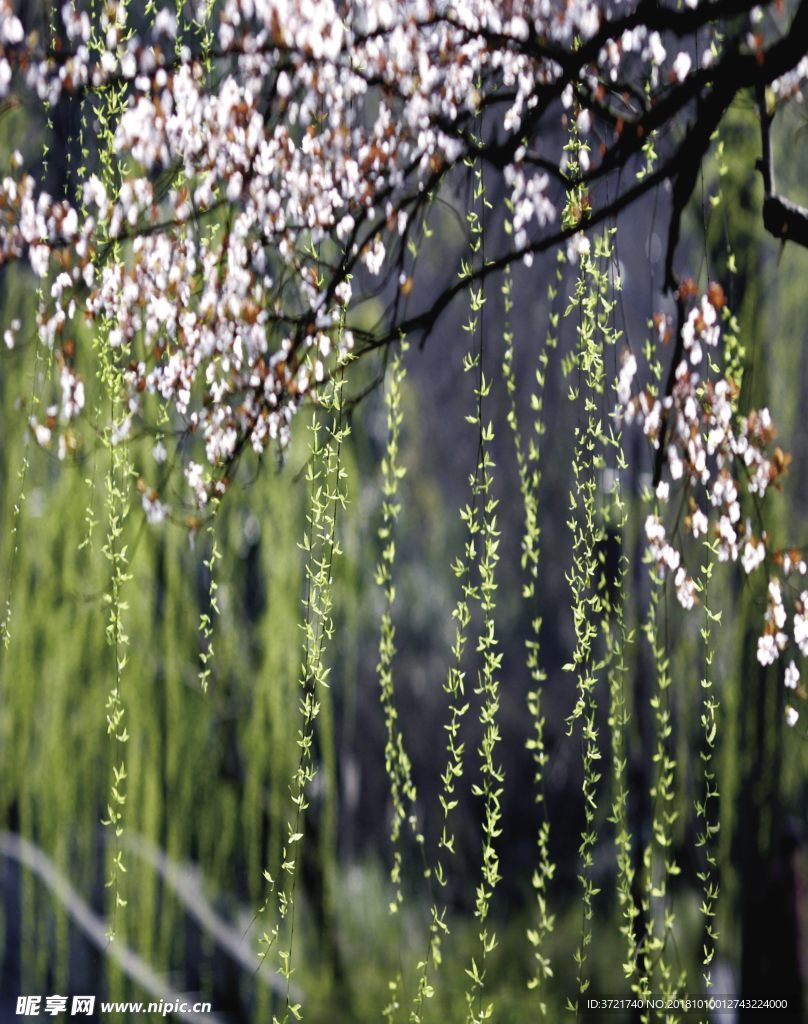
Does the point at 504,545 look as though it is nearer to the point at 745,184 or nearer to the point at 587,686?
the point at 587,686

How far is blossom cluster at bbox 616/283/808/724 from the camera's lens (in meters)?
2.21

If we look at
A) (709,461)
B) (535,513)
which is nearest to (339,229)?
(535,513)

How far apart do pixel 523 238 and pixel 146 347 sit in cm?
82

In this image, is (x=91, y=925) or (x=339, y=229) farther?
(x=91, y=925)

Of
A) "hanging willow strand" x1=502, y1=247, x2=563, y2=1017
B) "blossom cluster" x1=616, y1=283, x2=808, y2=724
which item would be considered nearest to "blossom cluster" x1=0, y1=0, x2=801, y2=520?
"hanging willow strand" x1=502, y1=247, x2=563, y2=1017

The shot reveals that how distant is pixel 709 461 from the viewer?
89.7 inches

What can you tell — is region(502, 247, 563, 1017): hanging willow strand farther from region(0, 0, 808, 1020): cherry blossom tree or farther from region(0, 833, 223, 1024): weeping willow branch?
region(0, 833, 223, 1024): weeping willow branch

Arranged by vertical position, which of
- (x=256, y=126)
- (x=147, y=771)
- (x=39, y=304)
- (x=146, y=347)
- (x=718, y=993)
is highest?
(x=256, y=126)

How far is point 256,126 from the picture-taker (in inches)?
86.3

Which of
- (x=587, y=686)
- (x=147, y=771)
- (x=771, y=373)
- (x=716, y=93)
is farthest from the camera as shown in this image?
(x=771, y=373)

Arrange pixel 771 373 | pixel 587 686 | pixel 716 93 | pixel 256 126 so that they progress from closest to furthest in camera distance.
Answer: pixel 716 93, pixel 587 686, pixel 256 126, pixel 771 373

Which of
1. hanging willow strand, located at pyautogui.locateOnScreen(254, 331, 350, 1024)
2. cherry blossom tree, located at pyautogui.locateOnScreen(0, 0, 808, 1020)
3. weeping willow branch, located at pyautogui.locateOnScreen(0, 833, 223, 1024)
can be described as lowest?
weeping willow branch, located at pyautogui.locateOnScreen(0, 833, 223, 1024)

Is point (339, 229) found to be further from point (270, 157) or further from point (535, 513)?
point (535, 513)

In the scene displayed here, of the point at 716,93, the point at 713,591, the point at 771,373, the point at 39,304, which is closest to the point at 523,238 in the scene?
the point at 716,93
